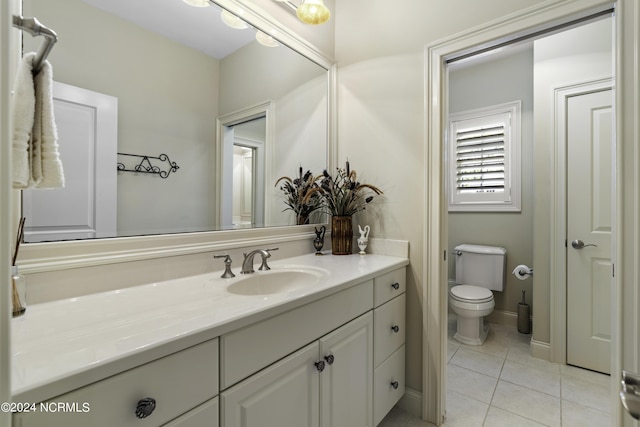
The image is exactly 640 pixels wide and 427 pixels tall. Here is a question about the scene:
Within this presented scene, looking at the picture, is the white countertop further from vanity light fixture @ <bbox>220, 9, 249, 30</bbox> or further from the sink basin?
vanity light fixture @ <bbox>220, 9, 249, 30</bbox>

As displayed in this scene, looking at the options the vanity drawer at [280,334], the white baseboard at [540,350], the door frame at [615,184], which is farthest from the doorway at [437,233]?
the white baseboard at [540,350]

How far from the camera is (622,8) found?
111 cm

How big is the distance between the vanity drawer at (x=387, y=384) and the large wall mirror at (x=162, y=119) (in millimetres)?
934

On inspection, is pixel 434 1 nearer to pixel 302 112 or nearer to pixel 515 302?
pixel 302 112

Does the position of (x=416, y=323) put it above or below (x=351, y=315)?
below

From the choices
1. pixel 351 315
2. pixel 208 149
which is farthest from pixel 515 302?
pixel 208 149

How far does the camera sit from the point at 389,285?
1.46 m

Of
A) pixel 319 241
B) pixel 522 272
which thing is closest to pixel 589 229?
pixel 522 272

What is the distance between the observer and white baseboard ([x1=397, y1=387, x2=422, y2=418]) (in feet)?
5.25

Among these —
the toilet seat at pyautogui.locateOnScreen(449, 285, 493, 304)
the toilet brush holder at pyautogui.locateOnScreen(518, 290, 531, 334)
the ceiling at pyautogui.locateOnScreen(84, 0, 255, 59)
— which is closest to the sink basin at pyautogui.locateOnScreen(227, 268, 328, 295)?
the ceiling at pyautogui.locateOnScreen(84, 0, 255, 59)

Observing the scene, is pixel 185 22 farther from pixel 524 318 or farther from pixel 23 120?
pixel 524 318

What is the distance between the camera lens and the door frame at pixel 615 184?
1095 mm

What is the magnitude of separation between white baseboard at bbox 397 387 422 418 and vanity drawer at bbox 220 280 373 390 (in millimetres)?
793

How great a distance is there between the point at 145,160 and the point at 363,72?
1371 millimetres
